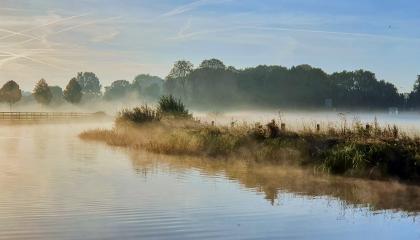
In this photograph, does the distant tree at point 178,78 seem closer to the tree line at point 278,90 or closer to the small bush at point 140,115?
the tree line at point 278,90

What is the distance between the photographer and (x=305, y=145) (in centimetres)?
2795

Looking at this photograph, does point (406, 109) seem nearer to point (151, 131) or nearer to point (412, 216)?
point (151, 131)

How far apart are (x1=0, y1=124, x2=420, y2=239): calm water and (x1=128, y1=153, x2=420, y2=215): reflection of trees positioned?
4cm

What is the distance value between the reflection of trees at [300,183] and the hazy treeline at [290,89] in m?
118

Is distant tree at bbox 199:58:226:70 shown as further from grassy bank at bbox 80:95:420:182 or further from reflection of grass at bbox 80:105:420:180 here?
reflection of grass at bbox 80:105:420:180

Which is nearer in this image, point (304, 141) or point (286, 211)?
point (286, 211)

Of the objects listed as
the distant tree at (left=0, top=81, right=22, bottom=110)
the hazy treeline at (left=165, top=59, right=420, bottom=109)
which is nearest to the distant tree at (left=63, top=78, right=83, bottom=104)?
the distant tree at (left=0, top=81, right=22, bottom=110)

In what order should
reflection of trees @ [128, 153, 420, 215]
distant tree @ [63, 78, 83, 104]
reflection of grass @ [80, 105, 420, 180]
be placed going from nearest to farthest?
reflection of trees @ [128, 153, 420, 215] → reflection of grass @ [80, 105, 420, 180] → distant tree @ [63, 78, 83, 104]

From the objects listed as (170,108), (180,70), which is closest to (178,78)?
(180,70)

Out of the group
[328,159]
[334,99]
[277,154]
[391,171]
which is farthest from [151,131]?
[334,99]

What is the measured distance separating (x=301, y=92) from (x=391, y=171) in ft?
424

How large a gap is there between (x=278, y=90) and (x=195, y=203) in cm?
14170

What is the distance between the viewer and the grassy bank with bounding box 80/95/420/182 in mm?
24250

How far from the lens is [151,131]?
44.2 meters
